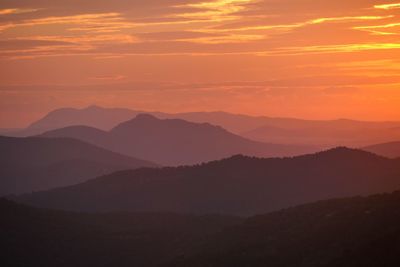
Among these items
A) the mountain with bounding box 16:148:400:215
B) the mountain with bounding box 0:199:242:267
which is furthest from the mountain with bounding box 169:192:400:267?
the mountain with bounding box 16:148:400:215

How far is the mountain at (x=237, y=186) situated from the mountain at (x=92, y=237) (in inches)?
1063

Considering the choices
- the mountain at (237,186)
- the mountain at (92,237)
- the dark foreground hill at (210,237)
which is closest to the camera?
the dark foreground hill at (210,237)

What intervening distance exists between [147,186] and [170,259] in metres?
62.5

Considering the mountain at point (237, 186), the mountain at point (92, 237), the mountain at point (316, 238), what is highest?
the mountain at point (316, 238)

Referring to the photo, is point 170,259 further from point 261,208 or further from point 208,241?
point 261,208

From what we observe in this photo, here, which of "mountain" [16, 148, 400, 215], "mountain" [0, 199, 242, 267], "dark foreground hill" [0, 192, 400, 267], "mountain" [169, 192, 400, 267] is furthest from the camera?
"mountain" [16, 148, 400, 215]

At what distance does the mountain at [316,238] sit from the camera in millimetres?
62625

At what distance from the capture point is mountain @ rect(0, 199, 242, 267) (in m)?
91.4

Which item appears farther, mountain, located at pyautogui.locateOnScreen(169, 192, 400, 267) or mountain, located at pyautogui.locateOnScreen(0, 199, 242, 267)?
mountain, located at pyautogui.locateOnScreen(0, 199, 242, 267)

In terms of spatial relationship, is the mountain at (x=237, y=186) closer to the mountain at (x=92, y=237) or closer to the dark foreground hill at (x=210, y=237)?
the dark foreground hill at (x=210, y=237)

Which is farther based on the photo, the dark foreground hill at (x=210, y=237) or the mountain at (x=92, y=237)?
the mountain at (x=92, y=237)

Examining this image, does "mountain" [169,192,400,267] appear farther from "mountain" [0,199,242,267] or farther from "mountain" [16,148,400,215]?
"mountain" [16,148,400,215]

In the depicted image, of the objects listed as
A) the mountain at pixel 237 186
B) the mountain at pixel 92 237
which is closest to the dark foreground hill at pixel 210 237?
the mountain at pixel 92 237

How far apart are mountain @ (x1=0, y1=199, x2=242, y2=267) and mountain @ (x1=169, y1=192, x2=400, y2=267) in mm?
7885
